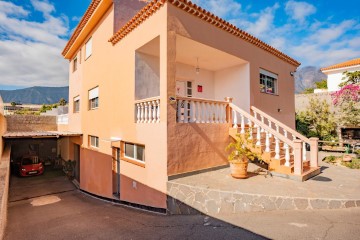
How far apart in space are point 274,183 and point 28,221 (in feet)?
27.5

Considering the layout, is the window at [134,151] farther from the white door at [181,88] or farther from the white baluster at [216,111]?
the white door at [181,88]

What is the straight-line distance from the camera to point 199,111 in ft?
22.1

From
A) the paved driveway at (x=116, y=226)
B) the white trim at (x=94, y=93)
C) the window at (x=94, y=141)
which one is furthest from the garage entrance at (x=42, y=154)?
the paved driveway at (x=116, y=226)

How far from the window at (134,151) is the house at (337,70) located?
29055 mm

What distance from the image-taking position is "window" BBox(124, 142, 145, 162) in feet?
23.7

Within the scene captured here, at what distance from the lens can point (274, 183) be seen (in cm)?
564

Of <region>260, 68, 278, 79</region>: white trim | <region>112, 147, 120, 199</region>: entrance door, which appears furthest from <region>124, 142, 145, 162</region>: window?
<region>260, 68, 278, 79</region>: white trim

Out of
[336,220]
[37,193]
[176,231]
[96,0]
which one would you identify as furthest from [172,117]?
[37,193]

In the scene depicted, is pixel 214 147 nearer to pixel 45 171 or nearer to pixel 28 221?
pixel 28 221

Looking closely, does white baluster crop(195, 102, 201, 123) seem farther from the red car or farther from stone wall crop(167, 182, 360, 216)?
the red car

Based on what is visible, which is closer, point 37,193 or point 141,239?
point 141,239

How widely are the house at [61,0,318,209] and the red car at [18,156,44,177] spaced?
22.7 feet

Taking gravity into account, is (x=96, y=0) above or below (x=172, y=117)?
above

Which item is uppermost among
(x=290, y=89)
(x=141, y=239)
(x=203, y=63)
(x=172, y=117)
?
(x=203, y=63)
